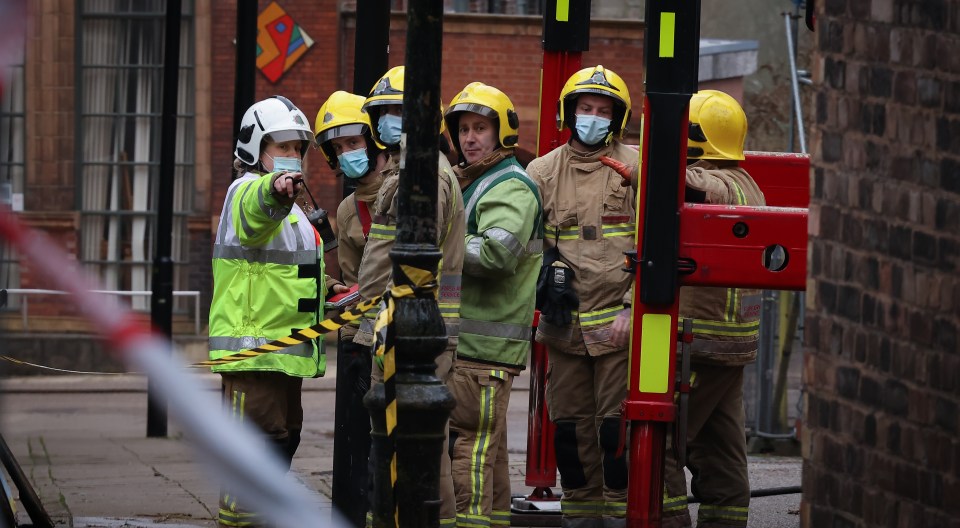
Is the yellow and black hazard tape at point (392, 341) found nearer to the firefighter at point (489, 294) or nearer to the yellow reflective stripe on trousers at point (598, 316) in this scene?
the firefighter at point (489, 294)

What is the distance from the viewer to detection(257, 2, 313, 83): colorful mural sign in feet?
62.3

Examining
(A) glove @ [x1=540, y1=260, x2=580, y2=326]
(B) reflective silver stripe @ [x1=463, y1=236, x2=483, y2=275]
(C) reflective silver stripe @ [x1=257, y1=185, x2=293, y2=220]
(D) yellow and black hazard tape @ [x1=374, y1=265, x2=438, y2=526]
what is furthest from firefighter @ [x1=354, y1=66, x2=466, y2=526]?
(A) glove @ [x1=540, y1=260, x2=580, y2=326]

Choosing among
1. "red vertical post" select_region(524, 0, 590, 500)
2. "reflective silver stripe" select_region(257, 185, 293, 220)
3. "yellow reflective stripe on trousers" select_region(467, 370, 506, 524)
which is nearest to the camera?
"reflective silver stripe" select_region(257, 185, 293, 220)

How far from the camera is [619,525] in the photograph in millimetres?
7098

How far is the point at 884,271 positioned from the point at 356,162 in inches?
121

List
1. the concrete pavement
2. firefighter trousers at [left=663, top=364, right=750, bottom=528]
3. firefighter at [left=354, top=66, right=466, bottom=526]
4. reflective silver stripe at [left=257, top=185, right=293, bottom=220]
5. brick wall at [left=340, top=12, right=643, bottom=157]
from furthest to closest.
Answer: brick wall at [left=340, top=12, right=643, bottom=157] → the concrete pavement → firefighter trousers at [left=663, top=364, right=750, bottom=528] → reflective silver stripe at [left=257, top=185, right=293, bottom=220] → firefighter at [left=354, top=66, right=466, bottom=526]

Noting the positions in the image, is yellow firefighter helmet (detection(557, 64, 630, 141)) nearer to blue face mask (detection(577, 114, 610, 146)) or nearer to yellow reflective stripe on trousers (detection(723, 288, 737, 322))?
blue face mask (detection(577, 114, 610, 146))

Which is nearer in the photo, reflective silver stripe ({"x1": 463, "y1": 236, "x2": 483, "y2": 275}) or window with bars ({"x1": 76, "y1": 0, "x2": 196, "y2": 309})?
reflective silver stripe ({"x1": 463, "y1": 236, "x2": 483, "y2": 275})

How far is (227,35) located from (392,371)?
14.0m

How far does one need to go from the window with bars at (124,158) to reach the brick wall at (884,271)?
14.7m

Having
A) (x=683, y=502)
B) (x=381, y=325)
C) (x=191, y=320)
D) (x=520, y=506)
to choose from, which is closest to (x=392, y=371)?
(x=381, y=325)

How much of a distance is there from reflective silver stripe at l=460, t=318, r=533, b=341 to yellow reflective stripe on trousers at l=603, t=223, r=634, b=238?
0.65m

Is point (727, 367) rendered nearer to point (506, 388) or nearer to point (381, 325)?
point (506, 388)

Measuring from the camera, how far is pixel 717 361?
23.5 ft
